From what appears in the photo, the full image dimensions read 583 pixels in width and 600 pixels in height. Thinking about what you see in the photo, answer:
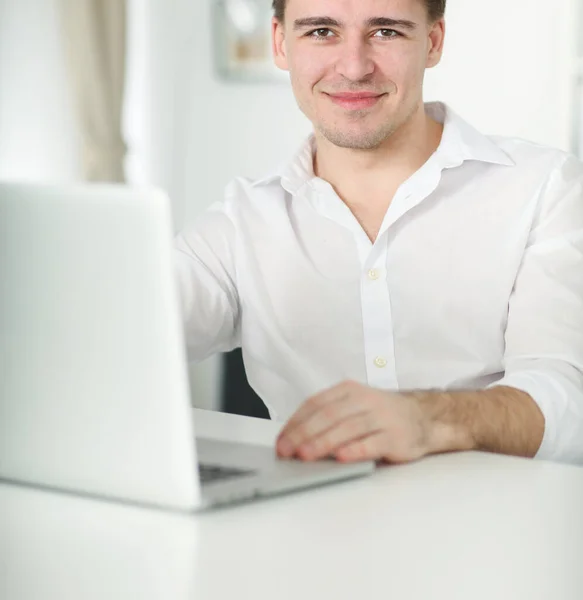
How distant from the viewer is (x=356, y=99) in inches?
77.2

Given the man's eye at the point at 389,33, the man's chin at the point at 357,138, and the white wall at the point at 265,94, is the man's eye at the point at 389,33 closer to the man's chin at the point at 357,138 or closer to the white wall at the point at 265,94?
the man's chin at the point at 357,138

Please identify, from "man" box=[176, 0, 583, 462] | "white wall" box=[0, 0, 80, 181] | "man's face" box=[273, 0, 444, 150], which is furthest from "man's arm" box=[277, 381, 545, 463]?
"white wall" box=[0, 0, 80, 181]

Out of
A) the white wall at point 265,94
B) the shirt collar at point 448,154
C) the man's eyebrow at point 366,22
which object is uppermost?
the man's eyebrow at point 366,22

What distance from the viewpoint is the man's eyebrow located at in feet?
6.27

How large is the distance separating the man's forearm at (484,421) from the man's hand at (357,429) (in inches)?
1.1

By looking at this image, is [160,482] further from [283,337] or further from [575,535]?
[283,337]

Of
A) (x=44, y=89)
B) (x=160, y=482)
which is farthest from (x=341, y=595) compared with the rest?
(x=44, y=89)

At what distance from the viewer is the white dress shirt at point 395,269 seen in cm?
183

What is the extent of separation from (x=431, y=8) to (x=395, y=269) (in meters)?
0.51

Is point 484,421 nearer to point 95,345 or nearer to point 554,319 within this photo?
point 554,319

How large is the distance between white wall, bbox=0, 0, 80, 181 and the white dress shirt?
9.27 ft

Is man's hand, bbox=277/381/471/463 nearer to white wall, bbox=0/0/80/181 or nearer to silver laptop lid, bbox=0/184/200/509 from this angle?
silver laptop lid, bbox=0/184/200/509

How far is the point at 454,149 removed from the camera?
1.90 meters

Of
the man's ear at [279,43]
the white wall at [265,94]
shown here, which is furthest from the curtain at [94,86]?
the man's ear at [279,43]
